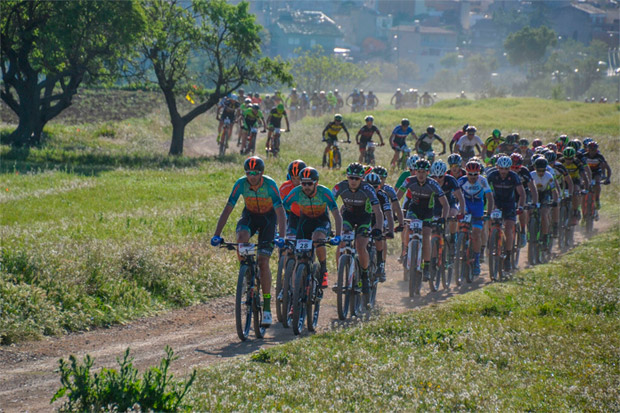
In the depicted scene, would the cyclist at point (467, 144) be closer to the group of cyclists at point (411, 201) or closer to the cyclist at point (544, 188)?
the group of cyclists at point (411, 201)

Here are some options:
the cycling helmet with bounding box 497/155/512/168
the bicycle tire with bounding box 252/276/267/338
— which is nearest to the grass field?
the bicycle tire with bounding box 252/276/267/338

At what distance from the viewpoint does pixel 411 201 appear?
15.1 m

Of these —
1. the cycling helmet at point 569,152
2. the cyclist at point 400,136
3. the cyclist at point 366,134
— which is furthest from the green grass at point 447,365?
the cyclist at point 366,134

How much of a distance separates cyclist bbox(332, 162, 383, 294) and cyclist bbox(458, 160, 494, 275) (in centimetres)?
360

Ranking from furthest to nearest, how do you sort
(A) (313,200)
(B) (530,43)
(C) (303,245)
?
(B) (530,43) → (A) (313,200) → (C) (303,245)

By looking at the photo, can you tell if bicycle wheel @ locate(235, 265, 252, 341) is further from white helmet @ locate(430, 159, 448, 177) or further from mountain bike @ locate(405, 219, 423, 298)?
white helmet @ locate(430, 159, 448, 177)

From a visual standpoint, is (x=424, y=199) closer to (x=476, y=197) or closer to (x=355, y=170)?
(x=476, y=197)

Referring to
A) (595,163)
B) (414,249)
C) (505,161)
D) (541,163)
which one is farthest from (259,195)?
(595,163)

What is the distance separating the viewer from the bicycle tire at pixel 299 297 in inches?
441

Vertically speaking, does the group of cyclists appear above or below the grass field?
above

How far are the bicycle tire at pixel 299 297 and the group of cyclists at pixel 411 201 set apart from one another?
412mm

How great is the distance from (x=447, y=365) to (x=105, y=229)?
9458 millimetres

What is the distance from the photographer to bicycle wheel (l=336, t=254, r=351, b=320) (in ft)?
40.5

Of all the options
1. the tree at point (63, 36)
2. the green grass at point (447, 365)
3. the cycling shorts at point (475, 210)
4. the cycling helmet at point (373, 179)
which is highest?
the tree at point (63, 36)
